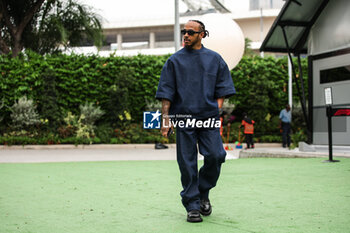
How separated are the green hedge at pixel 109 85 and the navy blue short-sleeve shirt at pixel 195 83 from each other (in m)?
15.8

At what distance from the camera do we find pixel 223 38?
33.8 feet

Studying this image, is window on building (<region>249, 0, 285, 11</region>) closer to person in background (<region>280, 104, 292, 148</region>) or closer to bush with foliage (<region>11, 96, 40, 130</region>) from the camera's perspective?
person in background (<region>280, 104, 292, 148</region>)

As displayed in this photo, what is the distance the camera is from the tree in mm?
23062

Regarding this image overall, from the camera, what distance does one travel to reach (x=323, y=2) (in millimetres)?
12383

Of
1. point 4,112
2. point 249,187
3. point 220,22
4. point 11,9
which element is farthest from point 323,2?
point 11,9

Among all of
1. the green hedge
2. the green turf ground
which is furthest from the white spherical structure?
the green hedge

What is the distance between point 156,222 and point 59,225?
0.90 metres

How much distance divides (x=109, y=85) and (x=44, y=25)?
4.73 metres

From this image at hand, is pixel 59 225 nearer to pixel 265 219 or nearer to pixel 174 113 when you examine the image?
pixel 174 113

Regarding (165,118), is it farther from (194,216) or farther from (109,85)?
(109,85)

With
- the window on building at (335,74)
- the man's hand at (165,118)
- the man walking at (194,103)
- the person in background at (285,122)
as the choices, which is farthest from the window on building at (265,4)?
the man's hand at (165,118)

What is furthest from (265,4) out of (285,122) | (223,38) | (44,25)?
(223,38)

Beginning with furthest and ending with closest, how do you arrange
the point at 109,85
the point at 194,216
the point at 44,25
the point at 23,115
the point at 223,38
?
the point at 44,25 → the point at 109,85 → the point at 23,115 → the point at 223,38 → the point at 194,216

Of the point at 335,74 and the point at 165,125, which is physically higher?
the point at 335,74
